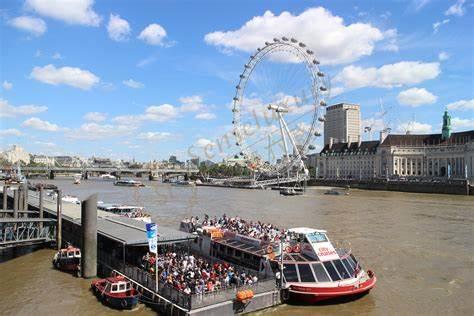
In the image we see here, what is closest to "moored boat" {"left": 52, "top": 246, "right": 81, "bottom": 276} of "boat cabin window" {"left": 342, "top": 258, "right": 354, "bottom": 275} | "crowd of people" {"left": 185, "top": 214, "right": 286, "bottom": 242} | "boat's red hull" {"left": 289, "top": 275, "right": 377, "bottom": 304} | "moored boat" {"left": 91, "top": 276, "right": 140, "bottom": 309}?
"moored boat" {"left": 91, "top": 276, "right": 140, "bottom": 309}

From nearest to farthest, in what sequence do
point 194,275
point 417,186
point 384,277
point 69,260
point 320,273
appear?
point 194,275 → point 320,273 → point 69,260 → point 384,277 → point 417,186

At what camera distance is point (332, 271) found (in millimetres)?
20344

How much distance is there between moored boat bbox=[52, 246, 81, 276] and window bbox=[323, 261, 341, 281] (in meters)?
12.5

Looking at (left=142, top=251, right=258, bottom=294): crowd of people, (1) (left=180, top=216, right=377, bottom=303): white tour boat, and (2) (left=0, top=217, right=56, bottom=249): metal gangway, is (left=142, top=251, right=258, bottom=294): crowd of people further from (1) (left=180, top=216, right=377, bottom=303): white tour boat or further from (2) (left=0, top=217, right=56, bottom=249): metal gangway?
(2) (left=0, top=217, right=56, bottom=249): metal gangway

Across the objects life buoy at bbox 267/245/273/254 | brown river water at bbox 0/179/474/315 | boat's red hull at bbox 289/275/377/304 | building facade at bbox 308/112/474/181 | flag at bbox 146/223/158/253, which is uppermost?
building facade at bbox 308/112/474/181

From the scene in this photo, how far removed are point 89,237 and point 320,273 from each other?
36.0 ft

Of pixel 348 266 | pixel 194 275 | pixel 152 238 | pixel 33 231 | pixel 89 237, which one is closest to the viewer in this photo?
pixel 152 238

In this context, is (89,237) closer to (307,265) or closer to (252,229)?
(252,229)

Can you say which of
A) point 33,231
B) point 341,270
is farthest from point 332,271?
point 33,231

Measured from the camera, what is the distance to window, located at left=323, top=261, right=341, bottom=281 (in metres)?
20.2

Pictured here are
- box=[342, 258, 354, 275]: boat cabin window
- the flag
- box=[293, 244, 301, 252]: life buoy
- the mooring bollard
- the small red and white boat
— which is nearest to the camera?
the flag

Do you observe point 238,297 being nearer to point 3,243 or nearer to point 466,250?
point 3,243

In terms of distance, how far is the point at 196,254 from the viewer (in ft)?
85.8

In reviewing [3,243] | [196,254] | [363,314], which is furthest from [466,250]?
[3,243]
